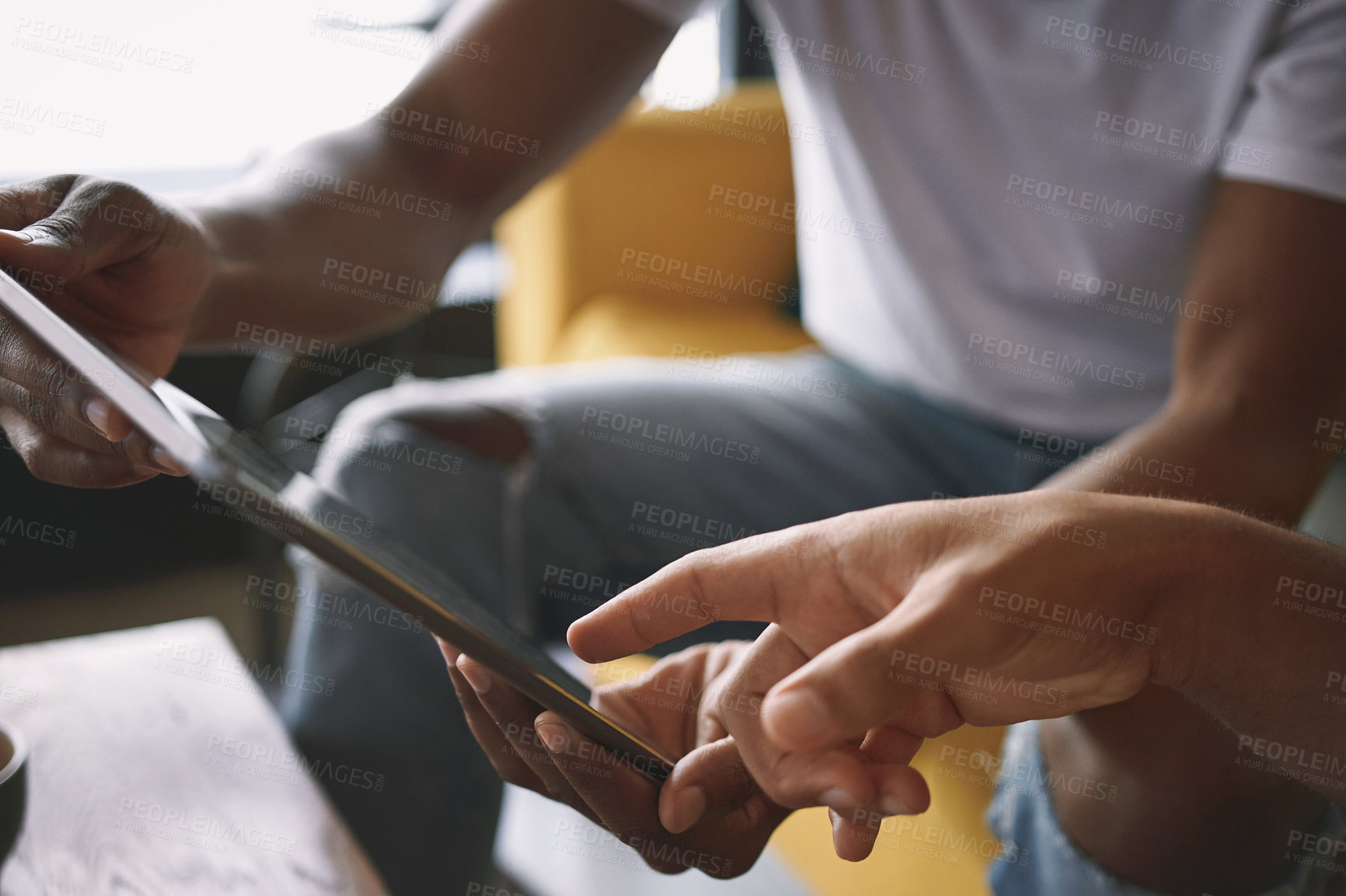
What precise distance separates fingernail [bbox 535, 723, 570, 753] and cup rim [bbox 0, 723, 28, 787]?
21 centimetres

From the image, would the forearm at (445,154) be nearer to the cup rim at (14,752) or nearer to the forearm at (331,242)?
the forearm at (331,242)

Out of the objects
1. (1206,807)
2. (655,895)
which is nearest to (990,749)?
(1206,807)

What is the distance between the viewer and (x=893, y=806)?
0.30 m

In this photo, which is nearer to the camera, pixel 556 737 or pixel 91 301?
pixel 556 737

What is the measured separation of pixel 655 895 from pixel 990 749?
0.49 m

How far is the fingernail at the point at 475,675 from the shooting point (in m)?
0.34

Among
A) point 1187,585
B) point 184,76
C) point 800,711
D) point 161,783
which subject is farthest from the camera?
point 184,76

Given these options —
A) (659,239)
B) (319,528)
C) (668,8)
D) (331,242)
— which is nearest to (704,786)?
(319,528)

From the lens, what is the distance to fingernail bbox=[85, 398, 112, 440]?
1.14ft

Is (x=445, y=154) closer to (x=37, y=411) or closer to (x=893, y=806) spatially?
(x=37, y=411)

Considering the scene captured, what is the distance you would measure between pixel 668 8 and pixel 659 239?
2.29ft

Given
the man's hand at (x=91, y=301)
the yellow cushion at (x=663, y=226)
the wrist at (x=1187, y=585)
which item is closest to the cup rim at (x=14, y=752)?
the man's hand at (x=91, y=301)

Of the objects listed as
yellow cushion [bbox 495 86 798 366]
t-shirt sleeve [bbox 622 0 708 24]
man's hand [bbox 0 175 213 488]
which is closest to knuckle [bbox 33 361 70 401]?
man's hand [bbox 0 175 213 488]

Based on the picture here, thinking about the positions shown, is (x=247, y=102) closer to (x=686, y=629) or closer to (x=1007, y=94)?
(x=1007, y=94)
